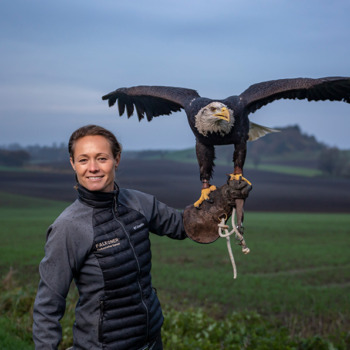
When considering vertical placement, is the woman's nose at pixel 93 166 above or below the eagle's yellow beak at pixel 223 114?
below

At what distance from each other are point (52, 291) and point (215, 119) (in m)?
1.19

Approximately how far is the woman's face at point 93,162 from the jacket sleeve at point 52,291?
275 mm

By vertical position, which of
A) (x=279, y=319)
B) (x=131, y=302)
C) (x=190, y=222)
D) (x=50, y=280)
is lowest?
(x=279, y=319)

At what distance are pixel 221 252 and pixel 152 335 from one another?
22.0 ft

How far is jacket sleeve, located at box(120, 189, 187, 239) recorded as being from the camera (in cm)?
222

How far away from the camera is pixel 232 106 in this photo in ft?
7.79

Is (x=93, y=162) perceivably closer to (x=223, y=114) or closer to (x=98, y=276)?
(x=98, y=276)

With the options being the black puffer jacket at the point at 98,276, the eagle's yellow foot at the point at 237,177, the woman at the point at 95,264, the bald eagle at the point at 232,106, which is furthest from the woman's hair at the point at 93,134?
the eagle's yellow foot at the point at 237,177

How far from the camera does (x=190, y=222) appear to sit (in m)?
2.34

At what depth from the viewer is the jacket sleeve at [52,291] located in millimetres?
1926

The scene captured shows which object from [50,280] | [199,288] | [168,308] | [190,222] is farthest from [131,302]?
[199,288]

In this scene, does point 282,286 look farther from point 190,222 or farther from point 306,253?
point 190,222

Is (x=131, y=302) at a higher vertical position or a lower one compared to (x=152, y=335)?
higher

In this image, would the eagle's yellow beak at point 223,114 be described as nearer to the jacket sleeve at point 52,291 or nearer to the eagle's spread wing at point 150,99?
the eagle's spread wing at point 150,99
